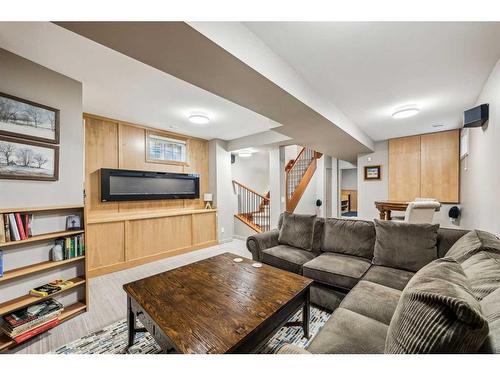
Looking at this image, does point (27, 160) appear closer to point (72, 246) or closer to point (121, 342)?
point (72, 246)

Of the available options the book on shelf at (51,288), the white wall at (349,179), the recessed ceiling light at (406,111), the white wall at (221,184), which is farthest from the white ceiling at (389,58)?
Result: the white wall at (349,179)

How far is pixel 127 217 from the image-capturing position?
3.36m

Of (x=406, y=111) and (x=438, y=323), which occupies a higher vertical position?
(x=406, y=111)

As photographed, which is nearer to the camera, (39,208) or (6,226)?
(6,226)

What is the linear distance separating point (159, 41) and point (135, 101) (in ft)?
6.21

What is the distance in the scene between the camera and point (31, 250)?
191cm

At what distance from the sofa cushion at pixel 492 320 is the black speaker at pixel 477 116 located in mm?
2082

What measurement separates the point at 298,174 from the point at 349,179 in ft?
12.6

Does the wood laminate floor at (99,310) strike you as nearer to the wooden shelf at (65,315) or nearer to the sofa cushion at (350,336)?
the wooden shelf at (65,315)

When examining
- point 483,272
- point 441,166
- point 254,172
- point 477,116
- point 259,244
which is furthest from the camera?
point 254,172

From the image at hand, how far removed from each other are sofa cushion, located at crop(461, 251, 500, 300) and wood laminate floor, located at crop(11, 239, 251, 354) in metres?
2.65

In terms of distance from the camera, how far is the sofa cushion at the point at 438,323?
592mm

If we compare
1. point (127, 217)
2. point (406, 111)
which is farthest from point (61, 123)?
point (406, 111)

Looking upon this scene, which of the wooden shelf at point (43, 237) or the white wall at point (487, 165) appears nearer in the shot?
the wooden shelf at point (43, 237)
